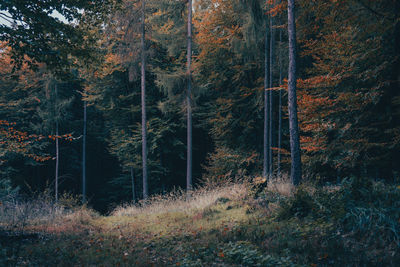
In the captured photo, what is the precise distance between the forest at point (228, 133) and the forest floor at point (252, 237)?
4cm

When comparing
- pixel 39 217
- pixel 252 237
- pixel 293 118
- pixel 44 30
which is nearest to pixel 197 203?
pixel 293 118

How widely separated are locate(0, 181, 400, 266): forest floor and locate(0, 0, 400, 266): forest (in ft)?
→ 0.12

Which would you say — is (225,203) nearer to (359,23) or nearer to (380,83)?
(380,83)

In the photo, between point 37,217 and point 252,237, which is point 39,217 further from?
point 252,237

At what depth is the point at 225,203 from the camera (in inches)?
371

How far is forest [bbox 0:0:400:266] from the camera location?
17.1 feet

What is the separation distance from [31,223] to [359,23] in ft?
42.6

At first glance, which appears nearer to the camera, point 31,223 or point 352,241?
point 352,241

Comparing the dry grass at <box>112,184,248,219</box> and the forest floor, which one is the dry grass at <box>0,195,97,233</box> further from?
the dry grass at <box>112,184,248,219</box>

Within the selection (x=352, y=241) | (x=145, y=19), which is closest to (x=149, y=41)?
(x=145, y=19)

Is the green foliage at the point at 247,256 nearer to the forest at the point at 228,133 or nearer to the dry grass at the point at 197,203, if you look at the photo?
the forest at the point at 228,133

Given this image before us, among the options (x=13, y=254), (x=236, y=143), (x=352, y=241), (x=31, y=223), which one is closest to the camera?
(x=352, y=241)

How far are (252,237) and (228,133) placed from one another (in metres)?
12.1

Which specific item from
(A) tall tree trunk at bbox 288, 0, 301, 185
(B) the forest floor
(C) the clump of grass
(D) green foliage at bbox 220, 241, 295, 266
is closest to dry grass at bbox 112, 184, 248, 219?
(B) the forest floor
